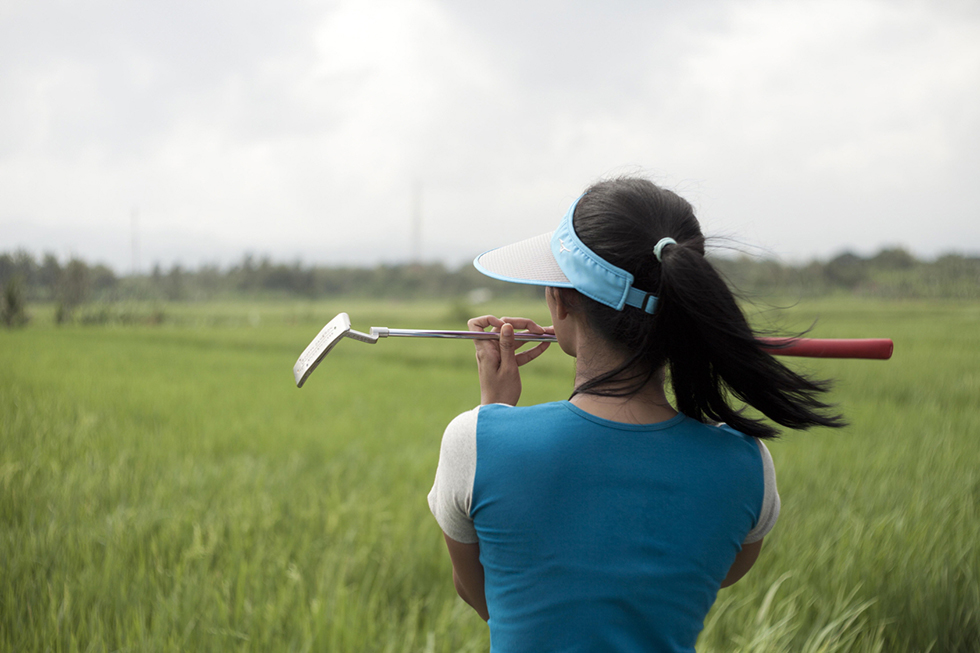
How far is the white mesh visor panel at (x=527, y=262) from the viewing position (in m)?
0.95

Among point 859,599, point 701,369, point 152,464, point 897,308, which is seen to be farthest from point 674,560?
point 897,308

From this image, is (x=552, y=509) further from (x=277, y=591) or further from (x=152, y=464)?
(x=152, y=464)

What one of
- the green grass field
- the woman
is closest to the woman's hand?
the woman

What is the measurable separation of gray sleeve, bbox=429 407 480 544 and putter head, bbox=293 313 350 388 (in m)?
0.43

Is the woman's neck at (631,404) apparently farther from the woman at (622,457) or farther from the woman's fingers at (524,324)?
the woman's fingers at (524,324)

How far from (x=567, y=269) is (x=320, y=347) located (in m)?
0.59

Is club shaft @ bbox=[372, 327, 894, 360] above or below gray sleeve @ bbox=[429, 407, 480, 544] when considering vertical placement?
above

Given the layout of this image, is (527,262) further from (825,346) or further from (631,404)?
(825,346)

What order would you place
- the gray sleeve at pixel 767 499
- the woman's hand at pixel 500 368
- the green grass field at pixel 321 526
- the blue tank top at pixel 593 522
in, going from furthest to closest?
1. the green grass field at pixel 321 526
2. the woman's hand at pixel 500 368
3. the gray sleeve at pixel 767 499
4. the blue tank top at pixel 593 522

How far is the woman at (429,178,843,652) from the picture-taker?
2.59 ft

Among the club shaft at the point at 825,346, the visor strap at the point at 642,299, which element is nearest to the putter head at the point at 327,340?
the club shaft at the point at 825,346

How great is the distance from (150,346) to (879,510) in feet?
32.4

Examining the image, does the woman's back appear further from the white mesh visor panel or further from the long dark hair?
the white mesh visor panel

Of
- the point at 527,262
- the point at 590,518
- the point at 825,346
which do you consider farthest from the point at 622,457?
the point at 825,346
